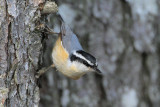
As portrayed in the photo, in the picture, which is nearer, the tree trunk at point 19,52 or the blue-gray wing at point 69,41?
the tree trunk at point 19,52

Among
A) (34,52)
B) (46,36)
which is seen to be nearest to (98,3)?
(46,36)

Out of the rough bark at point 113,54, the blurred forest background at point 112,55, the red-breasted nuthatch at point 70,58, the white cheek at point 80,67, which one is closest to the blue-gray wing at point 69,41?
the red-breasted nuthatch at point 70,58

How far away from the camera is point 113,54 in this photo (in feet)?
10.5

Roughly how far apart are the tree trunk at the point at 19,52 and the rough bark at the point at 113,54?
872mm

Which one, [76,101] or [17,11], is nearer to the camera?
[17,11]

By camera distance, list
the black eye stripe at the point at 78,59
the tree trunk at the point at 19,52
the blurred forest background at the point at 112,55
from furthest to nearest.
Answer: the blurred forest background at the point at 112,55
the black eye stripe at the point at 78,59
the tree trunk at the point at 19,52

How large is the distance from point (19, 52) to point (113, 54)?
158cm

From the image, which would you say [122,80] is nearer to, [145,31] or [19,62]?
[145,31]

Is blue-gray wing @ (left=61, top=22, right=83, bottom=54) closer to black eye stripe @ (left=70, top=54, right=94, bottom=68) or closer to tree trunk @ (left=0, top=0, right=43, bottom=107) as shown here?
black eye stripe @ (left=70, top=54, right=94, bottom=68)

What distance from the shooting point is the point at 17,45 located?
1.77m

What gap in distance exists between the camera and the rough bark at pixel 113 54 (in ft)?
9.81

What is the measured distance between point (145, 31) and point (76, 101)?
112 centimetres

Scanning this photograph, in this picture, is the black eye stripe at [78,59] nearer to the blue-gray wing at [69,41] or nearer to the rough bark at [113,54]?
the blue-gray wing at [69,41]

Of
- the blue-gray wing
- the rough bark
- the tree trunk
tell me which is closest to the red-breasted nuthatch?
the blue-gray wing
